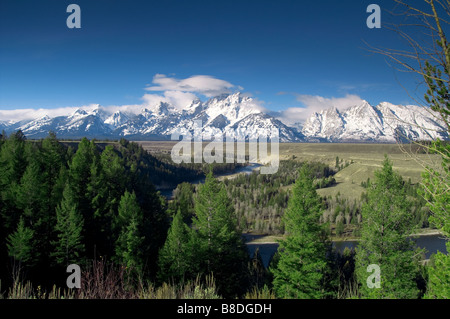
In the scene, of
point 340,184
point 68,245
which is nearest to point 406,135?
point 68,245

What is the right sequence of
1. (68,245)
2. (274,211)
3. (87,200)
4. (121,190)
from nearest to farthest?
(68,245), (87,200), (121,190), (274,211)

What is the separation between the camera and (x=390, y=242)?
14.7 meters

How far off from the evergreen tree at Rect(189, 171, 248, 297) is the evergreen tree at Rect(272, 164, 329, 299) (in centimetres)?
445

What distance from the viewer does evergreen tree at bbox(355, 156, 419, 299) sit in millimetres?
14359

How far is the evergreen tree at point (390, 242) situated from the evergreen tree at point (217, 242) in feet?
27.9

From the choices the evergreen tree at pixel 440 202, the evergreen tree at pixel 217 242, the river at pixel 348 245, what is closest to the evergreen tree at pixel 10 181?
the evergreen tree at pixel 217 242

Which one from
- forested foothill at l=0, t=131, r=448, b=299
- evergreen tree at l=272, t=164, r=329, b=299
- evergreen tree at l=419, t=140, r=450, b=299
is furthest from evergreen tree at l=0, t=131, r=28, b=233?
evergreen tree at l=419, t=140, r=450, b=299

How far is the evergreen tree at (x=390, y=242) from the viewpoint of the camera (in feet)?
47.1

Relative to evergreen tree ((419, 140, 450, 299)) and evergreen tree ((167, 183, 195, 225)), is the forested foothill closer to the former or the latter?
evergreen tree ((419, 140, 450, 299))

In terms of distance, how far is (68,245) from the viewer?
19.2 metres

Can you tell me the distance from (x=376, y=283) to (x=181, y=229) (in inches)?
502

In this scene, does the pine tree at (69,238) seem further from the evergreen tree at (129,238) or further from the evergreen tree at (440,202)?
the evergreen tree at (440,202)
